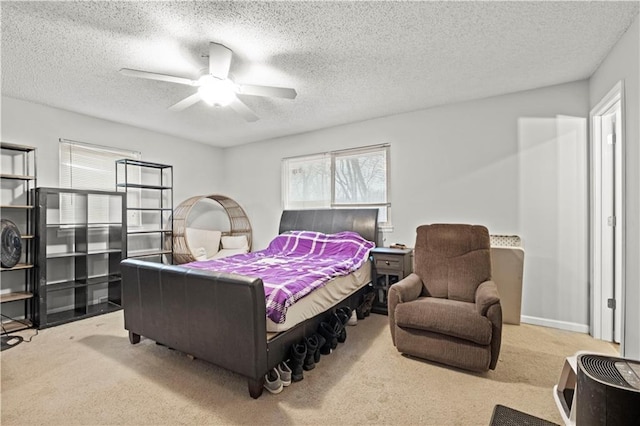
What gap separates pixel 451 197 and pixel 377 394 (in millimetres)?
2496

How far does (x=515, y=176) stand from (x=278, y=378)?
314cm

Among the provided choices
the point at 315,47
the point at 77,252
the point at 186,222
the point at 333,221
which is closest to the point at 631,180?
the point at 315,47

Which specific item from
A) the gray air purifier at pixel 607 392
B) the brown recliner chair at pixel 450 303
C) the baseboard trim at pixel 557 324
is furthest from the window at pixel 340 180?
the gray air purifier at pixel 607 392

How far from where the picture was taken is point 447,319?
2.21 m

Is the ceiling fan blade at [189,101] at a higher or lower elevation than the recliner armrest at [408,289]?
higher

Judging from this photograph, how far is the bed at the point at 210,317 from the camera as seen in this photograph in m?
1.90

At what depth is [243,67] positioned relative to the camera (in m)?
2.61

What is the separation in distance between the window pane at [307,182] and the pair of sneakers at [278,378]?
111 inches

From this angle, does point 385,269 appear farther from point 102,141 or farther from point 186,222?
point 102,141

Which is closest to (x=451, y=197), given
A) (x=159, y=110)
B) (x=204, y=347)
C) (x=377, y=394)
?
(x=377, y=394)

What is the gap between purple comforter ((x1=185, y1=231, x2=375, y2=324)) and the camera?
216cm

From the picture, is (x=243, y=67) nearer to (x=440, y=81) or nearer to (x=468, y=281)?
(x=440, y=81)

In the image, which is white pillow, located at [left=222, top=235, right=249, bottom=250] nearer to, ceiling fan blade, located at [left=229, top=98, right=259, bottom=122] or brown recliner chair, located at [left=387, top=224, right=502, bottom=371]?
ceiling fan blade, located at [left=229, top=98, right=259, bottom=122]

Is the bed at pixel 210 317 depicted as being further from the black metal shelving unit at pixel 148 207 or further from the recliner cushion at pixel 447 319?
the black metal shelving unit at pixel 148 207
